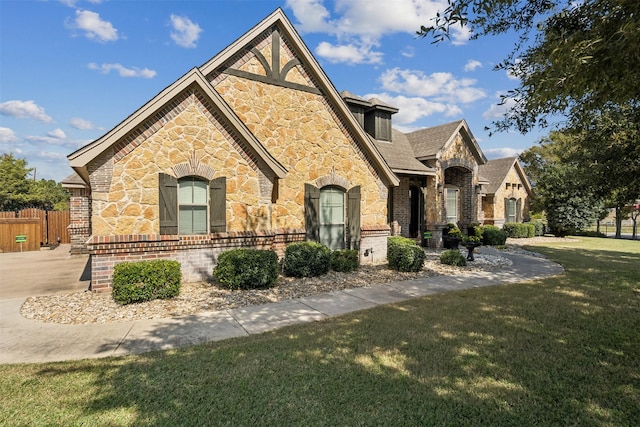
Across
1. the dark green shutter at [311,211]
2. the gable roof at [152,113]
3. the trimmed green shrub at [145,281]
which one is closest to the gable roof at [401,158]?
the dark green shutter at [311,211]

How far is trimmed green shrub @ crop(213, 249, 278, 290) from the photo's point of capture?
342 inches

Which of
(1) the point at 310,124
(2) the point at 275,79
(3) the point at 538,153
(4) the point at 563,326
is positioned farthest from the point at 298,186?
(3) the point at 538,153

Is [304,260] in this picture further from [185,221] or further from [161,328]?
[161,328]

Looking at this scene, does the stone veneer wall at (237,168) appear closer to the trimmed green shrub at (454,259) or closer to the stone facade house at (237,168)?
the stone facade house at (237,168)

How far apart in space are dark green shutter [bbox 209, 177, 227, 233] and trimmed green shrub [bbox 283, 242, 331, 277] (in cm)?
218

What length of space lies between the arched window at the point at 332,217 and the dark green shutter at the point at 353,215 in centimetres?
26

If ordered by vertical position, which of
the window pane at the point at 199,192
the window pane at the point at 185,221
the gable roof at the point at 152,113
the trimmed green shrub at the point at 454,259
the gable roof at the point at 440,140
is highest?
the gable roof at the point at 440,140

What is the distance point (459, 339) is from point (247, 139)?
25.0 ft

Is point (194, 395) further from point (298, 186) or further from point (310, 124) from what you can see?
point (310, 124)

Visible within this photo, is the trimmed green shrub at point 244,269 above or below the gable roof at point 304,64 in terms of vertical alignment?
below

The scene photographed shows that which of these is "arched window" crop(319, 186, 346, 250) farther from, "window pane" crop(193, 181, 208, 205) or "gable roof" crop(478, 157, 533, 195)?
"gable roof" crop(478, 157, 533, 195)

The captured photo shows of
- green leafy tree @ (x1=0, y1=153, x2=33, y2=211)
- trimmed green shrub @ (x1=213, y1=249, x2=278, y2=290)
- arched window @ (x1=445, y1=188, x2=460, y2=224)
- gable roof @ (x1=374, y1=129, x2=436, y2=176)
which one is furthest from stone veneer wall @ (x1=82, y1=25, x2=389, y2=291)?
green leafy tree @ (x1=0, y1=153, x2=33, y2=211)

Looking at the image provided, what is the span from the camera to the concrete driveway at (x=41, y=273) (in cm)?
904

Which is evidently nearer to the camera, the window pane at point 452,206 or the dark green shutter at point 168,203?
the dark green shutter at point 168,203
